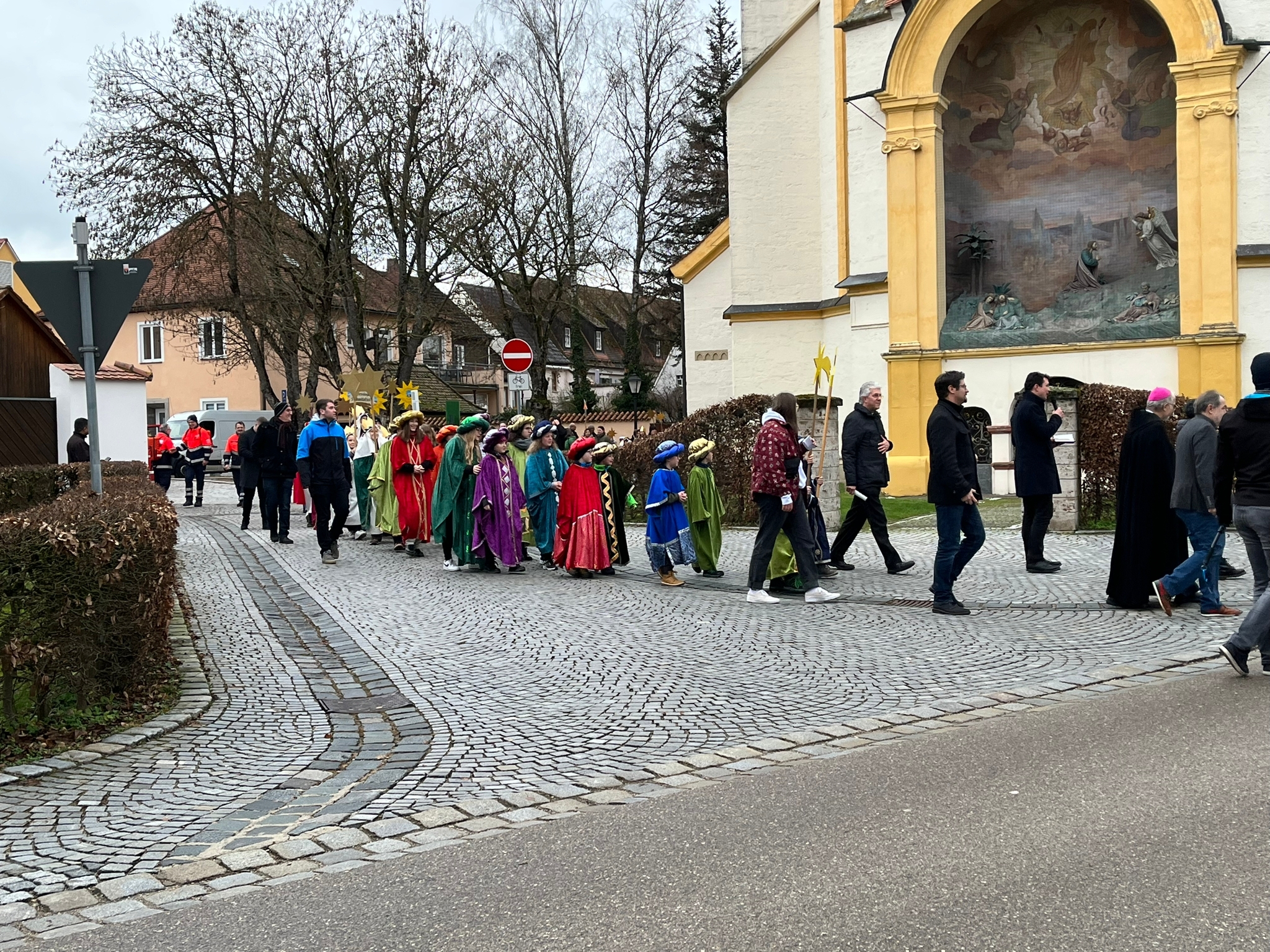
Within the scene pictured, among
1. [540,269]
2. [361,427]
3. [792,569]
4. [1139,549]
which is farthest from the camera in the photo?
[540,269]

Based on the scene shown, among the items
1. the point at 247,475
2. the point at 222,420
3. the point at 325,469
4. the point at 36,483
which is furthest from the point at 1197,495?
the point at 222,420

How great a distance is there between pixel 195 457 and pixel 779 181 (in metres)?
13.8

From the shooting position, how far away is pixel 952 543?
991cm

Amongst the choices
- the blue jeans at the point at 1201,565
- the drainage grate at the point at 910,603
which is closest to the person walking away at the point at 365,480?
the drainage grate at the point at 910,603

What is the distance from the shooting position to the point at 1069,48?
25.1m

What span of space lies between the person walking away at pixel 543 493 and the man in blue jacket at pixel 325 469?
221 centimetres

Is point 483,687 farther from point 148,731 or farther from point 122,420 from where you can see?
point 122,420

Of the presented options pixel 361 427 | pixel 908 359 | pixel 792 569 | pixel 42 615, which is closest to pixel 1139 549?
pixel 792 569

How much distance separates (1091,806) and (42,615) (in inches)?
184

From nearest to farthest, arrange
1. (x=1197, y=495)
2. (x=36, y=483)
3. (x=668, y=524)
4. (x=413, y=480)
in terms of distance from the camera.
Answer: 1. (x=1197, y=495)
2. (x=668, y=524)
3. (x=36, y=483)
4. (x=413, y=480)

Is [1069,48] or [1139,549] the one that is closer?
[1139,549]

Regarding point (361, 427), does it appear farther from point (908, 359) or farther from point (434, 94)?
point (434, 94)

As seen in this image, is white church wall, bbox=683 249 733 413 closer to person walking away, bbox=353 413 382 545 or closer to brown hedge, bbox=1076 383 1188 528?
person walking away, bbox=353 413 382 545

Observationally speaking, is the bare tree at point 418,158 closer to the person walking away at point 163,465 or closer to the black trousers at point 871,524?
the person walking away at point 163,465
